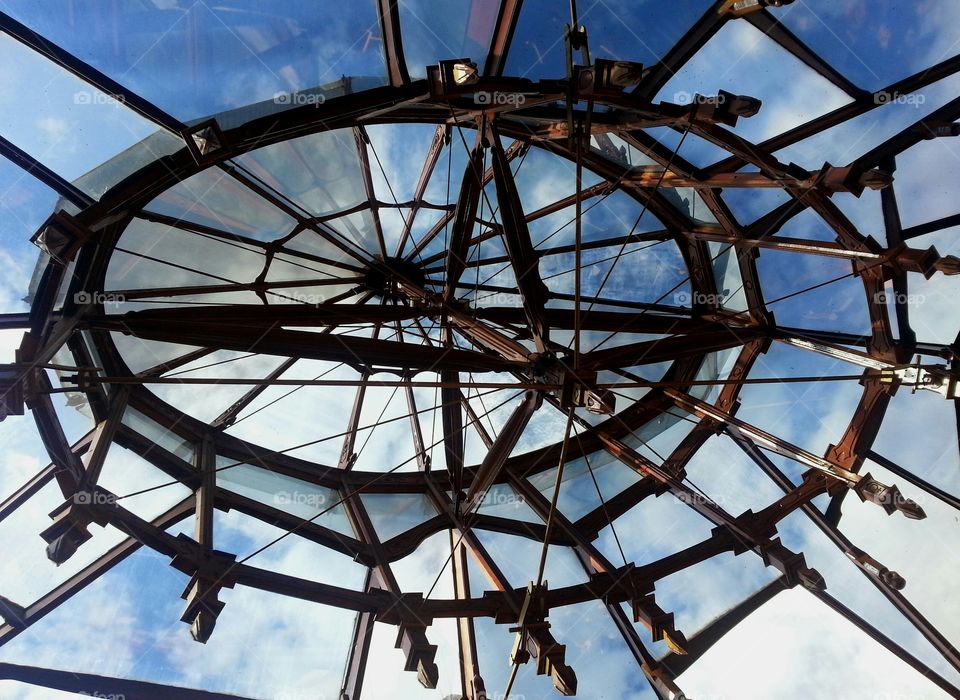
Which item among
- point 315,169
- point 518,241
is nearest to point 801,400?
point 518,241

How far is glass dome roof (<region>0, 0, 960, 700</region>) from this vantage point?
10.8 metres

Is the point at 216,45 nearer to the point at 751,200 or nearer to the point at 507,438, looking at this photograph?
the point at 507,438

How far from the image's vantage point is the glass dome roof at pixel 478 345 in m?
10.8

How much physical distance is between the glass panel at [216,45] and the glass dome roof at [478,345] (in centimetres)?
5

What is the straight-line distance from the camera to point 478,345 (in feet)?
53.2

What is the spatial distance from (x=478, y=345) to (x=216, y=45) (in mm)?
8428

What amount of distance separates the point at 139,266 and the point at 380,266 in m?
5.43

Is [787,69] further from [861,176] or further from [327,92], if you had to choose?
[327,92]

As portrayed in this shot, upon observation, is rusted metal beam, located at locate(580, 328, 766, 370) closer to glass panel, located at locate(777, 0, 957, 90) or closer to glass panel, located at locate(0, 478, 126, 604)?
glass panel, located at locate(777, 0, 957, 90)

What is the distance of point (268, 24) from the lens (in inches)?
414

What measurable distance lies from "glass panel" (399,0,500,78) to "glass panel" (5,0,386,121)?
21.5 inches

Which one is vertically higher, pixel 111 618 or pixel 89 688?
pixel 111 618

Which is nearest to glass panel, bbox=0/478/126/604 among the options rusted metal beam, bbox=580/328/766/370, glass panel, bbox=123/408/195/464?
glass panel, bbox=123/408/195/464

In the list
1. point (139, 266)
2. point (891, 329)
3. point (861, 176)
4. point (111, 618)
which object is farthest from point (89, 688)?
point (891, 329)
